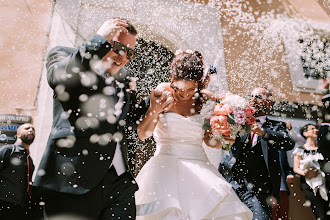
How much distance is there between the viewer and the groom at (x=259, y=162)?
386cm

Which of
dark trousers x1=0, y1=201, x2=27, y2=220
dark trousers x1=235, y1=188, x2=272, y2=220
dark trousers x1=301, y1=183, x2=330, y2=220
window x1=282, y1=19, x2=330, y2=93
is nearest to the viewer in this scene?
dark trousers x1=235, y1=188, x2=272, y2=220

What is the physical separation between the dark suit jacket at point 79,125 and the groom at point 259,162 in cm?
209

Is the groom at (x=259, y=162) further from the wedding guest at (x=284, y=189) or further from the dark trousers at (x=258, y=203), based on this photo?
the wedding guest at (x=284, y=189)

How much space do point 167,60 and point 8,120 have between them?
3135 millimetres

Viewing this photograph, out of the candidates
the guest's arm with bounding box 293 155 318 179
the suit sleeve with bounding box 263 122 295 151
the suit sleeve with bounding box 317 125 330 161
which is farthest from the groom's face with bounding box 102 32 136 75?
the guest's arm with bounding box 293 155 318 179

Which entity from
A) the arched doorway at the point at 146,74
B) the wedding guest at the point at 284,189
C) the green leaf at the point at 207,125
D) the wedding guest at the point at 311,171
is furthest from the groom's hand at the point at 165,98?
A: the wedding guest at the point at 311,171

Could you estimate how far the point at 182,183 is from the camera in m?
2.91

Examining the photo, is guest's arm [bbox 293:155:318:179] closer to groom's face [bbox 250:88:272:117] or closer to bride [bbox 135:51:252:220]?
groom's face [bbox 250:88:272:117]

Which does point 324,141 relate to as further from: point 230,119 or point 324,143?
point 230,119

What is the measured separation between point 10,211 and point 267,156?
10.4 feet

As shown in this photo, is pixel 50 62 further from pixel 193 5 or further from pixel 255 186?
pixel 193 5

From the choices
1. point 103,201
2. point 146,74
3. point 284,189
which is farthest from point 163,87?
point 284,189

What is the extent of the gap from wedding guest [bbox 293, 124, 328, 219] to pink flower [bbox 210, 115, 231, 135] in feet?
11.2

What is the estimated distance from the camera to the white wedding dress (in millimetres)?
2711
